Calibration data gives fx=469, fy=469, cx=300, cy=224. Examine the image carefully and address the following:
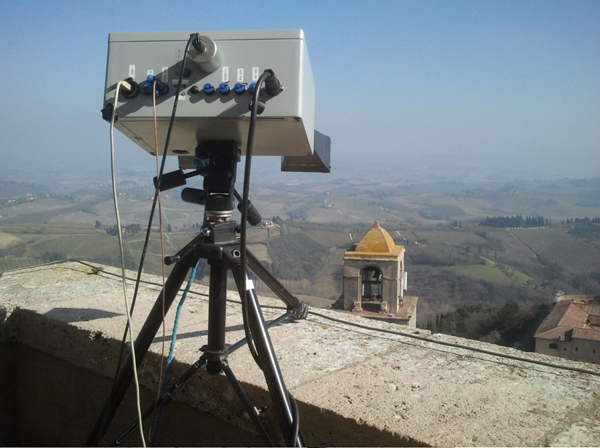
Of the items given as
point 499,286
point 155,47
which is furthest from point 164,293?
point 499,286

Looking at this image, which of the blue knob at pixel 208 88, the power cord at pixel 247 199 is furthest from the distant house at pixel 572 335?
the blue knob at pixel 208 88

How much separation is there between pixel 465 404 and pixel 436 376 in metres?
0.20

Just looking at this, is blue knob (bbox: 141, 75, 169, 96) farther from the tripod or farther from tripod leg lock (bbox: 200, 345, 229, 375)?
tripod leg lock (bbox: 200, 345, 229, 375)

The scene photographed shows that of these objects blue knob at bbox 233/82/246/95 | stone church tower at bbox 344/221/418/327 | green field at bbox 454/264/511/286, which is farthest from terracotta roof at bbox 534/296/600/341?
blue knob at bbox 233/82/246/95

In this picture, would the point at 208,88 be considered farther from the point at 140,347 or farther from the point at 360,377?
A: the point at 360,377

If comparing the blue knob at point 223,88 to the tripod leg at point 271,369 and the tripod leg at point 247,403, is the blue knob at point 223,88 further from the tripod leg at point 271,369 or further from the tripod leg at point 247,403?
the tripod leg at point 247,403

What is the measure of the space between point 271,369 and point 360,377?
16.4 inches

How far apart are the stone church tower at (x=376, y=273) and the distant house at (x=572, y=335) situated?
691 centimetres

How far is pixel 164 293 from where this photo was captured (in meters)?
1.31

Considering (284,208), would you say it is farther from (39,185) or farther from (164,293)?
(164,293)

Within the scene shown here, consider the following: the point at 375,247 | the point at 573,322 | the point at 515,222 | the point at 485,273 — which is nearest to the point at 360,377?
the point at 375,247

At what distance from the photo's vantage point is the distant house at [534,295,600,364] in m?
23.0

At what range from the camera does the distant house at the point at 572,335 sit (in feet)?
75.5

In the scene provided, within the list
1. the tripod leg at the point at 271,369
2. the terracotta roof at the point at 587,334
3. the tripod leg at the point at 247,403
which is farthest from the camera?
the terracotta roof at the point at 587,334
